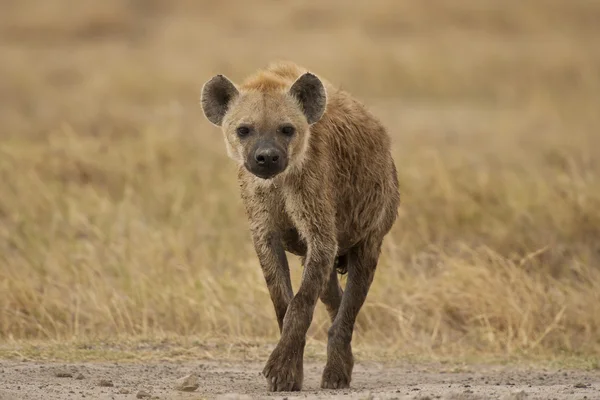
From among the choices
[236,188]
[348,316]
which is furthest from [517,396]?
[236,188]

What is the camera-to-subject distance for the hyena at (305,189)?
5797mm

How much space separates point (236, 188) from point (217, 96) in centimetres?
447

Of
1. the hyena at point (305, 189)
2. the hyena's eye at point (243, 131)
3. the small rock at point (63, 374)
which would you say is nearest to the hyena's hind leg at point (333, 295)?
the hyena at point (305, 189)

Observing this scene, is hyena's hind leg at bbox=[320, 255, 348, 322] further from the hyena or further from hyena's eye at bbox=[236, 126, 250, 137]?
hyena's eye at bbox=[236, 126, 250, 137]

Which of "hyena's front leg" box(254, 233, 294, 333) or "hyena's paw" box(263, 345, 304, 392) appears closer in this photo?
"hyena's paw" box(263, 345, 304, 392)

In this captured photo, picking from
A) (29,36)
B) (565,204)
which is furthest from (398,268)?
(29,36)

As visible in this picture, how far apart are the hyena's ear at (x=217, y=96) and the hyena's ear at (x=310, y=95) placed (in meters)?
0.30

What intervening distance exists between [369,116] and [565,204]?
11.2 feet

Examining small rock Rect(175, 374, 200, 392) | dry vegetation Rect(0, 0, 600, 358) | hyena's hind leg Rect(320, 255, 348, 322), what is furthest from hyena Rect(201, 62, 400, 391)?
dry vegetation Rect(0, 0, 600, 358)

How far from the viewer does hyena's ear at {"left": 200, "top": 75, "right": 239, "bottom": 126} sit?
6.11 meters

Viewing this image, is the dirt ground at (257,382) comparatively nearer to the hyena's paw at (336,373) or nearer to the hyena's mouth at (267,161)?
the hyena's paw at (336,373)

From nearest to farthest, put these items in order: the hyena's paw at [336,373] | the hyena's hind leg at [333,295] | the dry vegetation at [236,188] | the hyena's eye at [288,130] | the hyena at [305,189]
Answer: the hyena at [305,189] → the hyena's eye at [288,130] → the hyena's paw at [336,373] → the hyena's hind leg at [333,295] → the dry vegetation at [236,188]

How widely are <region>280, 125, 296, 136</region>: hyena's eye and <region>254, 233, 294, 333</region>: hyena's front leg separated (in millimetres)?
469

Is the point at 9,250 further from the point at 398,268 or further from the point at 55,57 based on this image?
the point at 55,57
